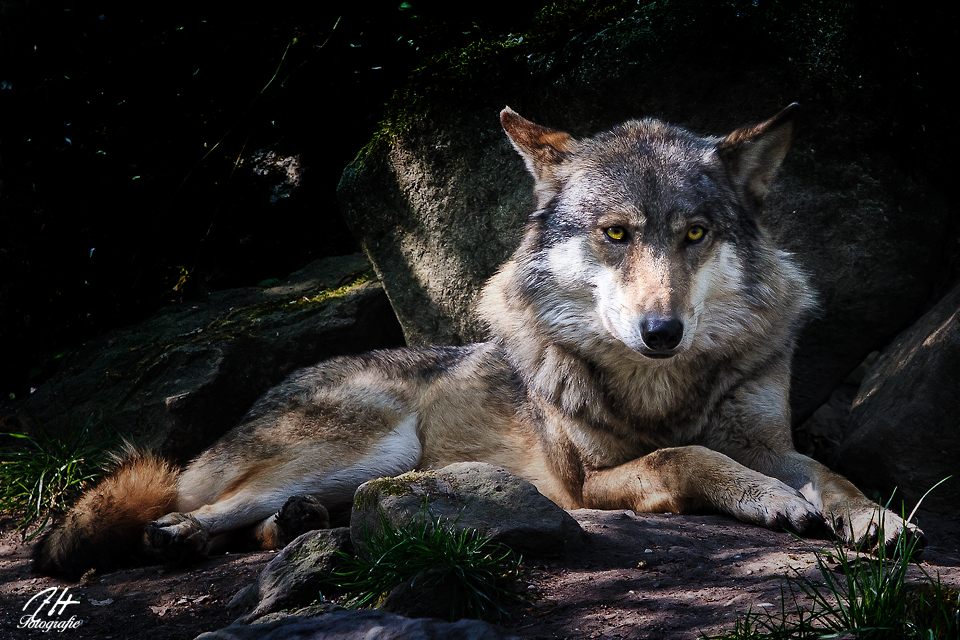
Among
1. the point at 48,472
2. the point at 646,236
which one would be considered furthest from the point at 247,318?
the point at 646,236

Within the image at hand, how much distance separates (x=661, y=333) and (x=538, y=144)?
1546mm

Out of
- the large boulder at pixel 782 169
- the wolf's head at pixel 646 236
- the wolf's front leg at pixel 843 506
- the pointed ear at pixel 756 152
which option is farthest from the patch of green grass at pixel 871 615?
the large boulder at pixel 782 169

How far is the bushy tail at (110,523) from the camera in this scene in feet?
12.2

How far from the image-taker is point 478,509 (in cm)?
294

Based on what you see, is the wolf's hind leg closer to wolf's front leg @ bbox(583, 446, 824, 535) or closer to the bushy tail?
the bushy tail

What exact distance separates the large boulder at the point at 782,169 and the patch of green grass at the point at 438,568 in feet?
9.98

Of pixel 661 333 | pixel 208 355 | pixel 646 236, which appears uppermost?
pixel 646 236

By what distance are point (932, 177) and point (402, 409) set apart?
12.3 ft

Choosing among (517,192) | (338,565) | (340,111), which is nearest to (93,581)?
(338,565)

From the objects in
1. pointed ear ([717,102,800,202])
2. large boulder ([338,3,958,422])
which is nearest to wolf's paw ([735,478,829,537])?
pointed ear ([717,102,800,202])

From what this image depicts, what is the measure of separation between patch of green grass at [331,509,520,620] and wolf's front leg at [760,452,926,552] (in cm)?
132

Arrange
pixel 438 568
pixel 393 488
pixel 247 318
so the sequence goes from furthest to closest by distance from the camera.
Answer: pixel 247 318, pixel 393 488, pixel 438 568

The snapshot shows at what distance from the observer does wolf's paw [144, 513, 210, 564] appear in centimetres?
369

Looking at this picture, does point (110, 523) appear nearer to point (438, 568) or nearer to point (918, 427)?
point (438, 568)
